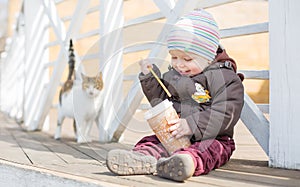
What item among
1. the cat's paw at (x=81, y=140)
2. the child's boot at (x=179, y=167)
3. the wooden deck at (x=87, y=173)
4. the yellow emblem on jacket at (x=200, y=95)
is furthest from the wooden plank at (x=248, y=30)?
the cat's paw at (x=81, y=140)

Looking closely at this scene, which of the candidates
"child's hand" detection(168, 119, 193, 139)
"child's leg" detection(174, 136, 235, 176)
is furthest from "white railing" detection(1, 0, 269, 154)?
"child's hand" detection(168, 119, 193, 139)

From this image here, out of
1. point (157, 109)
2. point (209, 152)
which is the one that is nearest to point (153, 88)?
point (157, 109)

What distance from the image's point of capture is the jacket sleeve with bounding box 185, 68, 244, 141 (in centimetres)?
129

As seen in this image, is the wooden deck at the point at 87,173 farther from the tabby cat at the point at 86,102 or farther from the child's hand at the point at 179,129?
the tabby cat at the point at 86,102

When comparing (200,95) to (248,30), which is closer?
(200,95)

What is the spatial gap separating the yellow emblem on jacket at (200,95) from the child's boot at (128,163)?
288 millimetres

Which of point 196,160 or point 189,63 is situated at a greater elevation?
point 189,63

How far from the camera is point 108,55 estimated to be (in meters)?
2.21

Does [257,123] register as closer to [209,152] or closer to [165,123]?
[209,152]

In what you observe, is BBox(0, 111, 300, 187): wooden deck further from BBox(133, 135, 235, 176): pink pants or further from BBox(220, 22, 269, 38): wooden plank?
BBox(220, 22, 269, 38): wooden plank

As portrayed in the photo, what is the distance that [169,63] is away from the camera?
1528 mm

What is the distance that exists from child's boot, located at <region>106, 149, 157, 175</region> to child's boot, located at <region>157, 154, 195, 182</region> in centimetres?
8

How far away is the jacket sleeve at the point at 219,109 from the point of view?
1.29 m

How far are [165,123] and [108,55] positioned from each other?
1020mm
